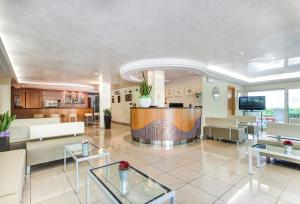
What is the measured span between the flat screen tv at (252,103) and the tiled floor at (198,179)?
16.7 ft

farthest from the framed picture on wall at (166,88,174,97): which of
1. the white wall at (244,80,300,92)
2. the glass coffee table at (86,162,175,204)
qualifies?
the glass coffee table at (86,162,175,204)

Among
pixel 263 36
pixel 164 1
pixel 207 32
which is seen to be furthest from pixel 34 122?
pixel 263 36

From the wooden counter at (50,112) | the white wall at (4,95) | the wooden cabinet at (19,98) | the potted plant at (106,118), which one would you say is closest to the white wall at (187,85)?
the potted plant at (106,118)

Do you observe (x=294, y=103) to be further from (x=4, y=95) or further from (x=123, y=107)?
(x=4, y=95)

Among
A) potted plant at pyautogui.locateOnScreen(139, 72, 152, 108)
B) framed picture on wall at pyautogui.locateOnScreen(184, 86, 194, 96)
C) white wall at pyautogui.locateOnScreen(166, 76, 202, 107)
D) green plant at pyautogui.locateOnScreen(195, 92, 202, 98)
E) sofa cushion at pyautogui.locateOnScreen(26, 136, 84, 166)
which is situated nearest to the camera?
sofa cushion at pyautogui.locateOnScreen(26, 136, 84, 166)

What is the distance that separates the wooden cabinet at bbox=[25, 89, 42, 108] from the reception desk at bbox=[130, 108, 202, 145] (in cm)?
801

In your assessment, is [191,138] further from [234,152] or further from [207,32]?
[207,32]

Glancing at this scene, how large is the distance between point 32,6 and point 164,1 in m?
1.90

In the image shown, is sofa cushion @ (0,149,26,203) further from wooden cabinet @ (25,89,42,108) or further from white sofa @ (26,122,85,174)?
wooden cabinet @ (25,89,42,108)

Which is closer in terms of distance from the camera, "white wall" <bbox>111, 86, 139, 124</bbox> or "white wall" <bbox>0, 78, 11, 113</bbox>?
"white wall" <bbox>0, 78, 11, 113</bbox>

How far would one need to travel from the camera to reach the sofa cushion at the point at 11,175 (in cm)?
154

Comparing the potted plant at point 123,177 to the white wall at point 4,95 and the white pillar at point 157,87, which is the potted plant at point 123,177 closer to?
the white pillar at point 157,87

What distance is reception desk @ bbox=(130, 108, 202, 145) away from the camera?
4.99 metres

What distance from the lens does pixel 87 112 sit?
10961 millimetres
